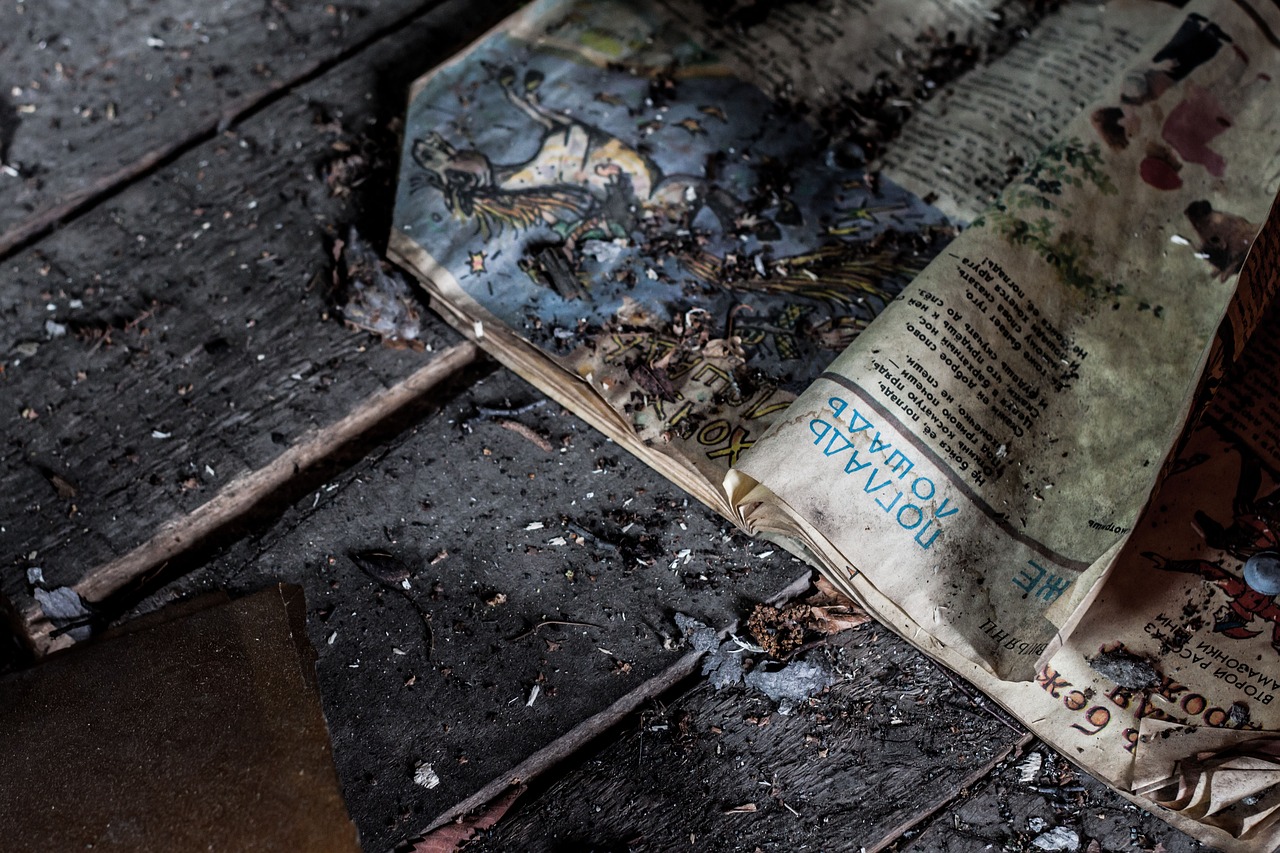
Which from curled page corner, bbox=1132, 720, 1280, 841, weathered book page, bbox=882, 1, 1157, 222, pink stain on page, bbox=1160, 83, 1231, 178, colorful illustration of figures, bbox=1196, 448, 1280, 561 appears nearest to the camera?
curled page corner, bbox=1132, 720, 1280, 841

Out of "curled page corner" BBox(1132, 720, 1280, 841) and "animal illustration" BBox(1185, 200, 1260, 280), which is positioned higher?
"animal illustration" BBox(1185, 200, 1260, 280)

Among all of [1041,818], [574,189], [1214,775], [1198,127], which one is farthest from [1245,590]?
[574,189]

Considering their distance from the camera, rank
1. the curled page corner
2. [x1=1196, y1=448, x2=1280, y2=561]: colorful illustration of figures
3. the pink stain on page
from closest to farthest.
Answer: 1. the curled page corner
2. [x1=1196, y1=448, x2=1280, y2=561]: colorful illustration of figures
3. the pink stain on page

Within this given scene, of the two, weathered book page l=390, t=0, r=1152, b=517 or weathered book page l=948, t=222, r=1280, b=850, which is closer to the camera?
weathered book page l=948, t=222, r=1280, b=850

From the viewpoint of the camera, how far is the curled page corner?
83cm

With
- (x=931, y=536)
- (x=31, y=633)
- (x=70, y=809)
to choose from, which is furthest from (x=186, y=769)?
(x=931, y=536)

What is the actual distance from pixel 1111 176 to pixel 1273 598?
17.7 inches

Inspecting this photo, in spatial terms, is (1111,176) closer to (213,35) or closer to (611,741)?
(611,741)

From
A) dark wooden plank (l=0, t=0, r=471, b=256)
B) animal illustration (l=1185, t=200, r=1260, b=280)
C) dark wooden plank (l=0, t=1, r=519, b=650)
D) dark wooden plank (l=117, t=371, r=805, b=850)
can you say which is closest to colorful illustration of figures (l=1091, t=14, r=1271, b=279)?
animal illustration (l=1185, t=200, r=1260, b=280)

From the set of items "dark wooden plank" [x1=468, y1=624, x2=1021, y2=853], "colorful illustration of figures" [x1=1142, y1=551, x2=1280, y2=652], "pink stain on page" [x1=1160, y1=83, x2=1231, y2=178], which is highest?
"pink stain on page" [x1=1160, y1=83, x2=1231, y2=178]

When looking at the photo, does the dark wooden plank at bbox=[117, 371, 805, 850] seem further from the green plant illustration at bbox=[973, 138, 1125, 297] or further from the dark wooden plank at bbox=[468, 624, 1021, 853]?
the green plant illustration at bbox=[973, 138, 1125, 297]

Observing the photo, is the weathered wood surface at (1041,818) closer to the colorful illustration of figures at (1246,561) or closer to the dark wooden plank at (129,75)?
the colorful illustration of figures at (1246,561)

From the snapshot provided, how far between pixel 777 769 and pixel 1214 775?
0.37m

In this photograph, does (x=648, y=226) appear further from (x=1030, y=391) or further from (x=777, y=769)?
(x=777, y=769)
